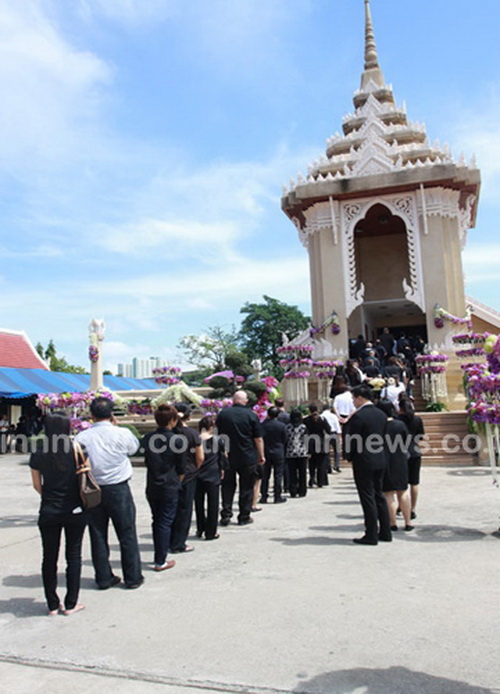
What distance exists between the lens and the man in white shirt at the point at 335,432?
11492 mm

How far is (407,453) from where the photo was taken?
22.2 feet

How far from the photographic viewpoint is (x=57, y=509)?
443 cm

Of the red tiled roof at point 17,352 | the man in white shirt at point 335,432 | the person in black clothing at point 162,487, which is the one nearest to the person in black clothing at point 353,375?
the man in white shirt at point 335,432

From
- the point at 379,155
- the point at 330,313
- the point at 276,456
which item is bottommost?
the point at 276,456

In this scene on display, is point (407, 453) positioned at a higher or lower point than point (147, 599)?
higher

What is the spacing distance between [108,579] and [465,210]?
20.7 m

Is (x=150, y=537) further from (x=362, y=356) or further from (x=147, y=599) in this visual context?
(x=362, y=356)

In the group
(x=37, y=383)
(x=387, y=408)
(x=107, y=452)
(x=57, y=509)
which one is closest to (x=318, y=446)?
(x=387, y=408)

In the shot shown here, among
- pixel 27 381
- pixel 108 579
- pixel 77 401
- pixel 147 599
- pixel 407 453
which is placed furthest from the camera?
pixel 27 381

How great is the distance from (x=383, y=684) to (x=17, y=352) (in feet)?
96.6

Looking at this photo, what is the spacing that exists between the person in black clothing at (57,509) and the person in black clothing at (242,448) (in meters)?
2.90

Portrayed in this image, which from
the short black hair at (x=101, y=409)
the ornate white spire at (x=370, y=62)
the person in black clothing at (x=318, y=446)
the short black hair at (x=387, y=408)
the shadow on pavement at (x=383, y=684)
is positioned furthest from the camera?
the ornate white spire at (x=370, y=62)

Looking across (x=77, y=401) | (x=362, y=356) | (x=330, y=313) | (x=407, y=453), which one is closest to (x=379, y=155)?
(x=330, y=313)

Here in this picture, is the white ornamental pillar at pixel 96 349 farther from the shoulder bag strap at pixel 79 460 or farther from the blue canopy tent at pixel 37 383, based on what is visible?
the shoulder bag strap at pixel 79 460
